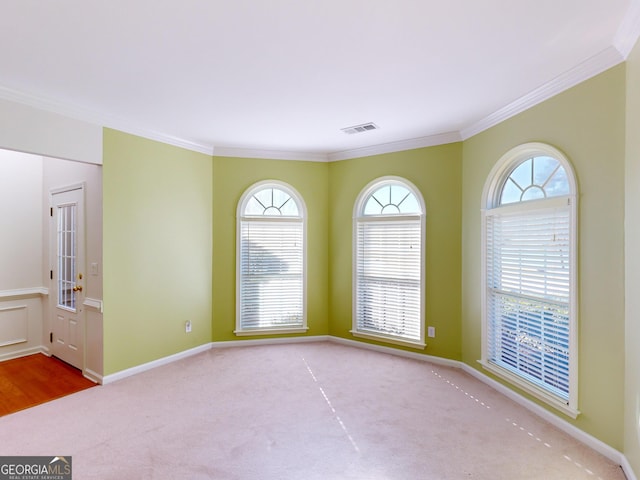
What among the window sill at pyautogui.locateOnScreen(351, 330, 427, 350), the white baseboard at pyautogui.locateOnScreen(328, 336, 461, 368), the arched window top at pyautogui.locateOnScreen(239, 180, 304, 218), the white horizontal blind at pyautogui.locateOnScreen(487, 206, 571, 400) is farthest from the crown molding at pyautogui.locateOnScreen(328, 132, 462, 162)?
the white baseboard at pyautogui.locateOnScreen(328, 336, 461, 368)

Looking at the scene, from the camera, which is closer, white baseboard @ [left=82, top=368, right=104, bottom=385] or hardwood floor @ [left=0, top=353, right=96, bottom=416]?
hardwood floor @ [left=0, top=353, right=96, bottom=416]

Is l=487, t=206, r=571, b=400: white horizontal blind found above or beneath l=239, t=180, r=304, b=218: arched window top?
beneath

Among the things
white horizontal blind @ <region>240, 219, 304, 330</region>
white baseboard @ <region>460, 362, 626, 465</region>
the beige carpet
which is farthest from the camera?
white horizontal blind @ <region>240, 219, 304, 330</region>

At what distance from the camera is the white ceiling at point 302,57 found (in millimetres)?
1860

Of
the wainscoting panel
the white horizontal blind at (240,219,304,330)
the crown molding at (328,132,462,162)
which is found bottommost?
the wainscoting panel

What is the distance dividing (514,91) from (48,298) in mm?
5554

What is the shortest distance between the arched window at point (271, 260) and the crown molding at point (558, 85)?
2.53 metres

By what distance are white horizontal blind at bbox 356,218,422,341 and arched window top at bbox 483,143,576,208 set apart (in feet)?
3.36

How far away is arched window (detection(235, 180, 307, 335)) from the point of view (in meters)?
4.69

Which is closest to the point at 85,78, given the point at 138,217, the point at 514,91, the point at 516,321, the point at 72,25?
the point at 72,25

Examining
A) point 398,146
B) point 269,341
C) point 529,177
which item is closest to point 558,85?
point 529,177

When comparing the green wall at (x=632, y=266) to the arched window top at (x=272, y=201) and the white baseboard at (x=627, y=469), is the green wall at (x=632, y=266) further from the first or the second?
the arched window top at (x=272, y=201)

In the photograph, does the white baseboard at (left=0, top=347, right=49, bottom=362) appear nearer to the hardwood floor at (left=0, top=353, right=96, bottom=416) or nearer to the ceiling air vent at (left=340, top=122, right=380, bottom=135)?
the hardwood floor at (left=0, top=353, right=96, bottom=416)

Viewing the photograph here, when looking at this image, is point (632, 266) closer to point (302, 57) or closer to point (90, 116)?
point (302, 57)
